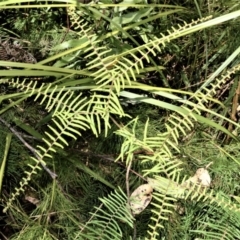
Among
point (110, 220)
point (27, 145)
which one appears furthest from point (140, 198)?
Answer: point (27, 145)

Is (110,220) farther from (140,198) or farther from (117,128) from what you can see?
(117,128)

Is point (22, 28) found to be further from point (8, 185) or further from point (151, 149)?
point (151, 149)

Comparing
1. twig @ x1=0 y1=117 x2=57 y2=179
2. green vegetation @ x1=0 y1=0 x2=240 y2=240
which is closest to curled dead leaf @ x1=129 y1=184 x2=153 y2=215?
green vegetation @ x1=0 y1=0 x2=240 y2=240

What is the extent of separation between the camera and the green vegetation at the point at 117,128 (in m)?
1.20

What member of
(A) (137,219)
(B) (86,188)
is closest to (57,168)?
(B) (86,188)

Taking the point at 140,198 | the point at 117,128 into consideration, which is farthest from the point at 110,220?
the point at 117,128

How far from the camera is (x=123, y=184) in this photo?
131 cm

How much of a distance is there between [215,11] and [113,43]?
33cm

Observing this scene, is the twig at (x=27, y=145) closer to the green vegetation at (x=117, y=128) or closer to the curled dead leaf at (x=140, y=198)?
the green vegetation at (x=117, y=128)

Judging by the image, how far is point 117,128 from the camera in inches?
51.9

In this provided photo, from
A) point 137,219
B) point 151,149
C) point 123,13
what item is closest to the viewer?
point 151,149

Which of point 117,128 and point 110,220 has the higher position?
point 117,128

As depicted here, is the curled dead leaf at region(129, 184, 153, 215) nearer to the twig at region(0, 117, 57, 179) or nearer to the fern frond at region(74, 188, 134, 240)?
the fern frond at region(74, 188, 134, 240)

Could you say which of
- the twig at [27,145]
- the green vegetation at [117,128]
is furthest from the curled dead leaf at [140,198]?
the twig at [27,145]
